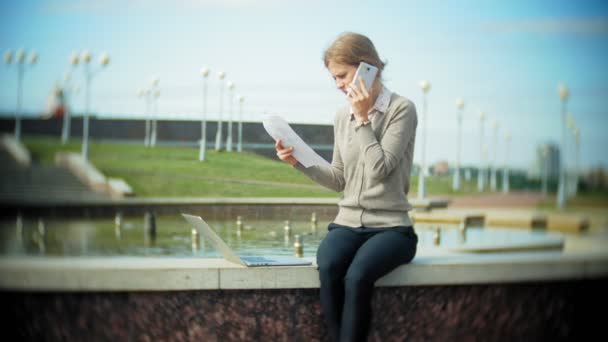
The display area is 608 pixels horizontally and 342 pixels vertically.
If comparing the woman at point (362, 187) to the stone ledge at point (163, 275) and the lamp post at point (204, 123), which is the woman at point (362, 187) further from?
the lamp post at point (204, 123)

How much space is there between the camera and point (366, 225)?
293cm

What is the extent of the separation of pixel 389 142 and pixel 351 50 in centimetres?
42

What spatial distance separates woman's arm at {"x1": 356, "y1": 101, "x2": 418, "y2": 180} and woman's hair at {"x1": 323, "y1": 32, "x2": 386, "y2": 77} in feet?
0.86

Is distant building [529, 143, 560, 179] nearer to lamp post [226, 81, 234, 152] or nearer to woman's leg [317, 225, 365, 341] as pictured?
lamp post [226, 81, 234, 152]

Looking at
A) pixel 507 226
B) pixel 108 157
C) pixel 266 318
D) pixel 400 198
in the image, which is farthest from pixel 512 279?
pixel 507 226

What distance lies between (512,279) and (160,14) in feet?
8.79

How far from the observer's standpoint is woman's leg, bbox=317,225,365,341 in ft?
9.13

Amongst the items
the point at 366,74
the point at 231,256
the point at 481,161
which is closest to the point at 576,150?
the point at 481,161

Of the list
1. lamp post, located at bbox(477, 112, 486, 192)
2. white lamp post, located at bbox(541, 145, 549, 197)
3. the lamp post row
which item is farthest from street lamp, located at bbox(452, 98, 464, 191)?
white lamp post, located at bbox(541, 145, 549, 197)

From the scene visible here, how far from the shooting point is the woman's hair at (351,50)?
9.54 feet

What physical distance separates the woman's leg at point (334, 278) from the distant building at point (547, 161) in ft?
12.6

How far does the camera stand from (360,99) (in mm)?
2754

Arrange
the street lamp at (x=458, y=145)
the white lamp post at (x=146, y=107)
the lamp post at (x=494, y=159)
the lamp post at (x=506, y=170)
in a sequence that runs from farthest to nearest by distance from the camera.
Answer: the lamp post at (x=506, y=170) < the lamp post at (x=494, y=159) < the street lamp at (x=458, y=145) < the white lamp post at (x=146, y=107)

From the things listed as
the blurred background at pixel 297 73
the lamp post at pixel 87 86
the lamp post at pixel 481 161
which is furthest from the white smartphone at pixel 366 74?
the lamp post at pixel 481 161
